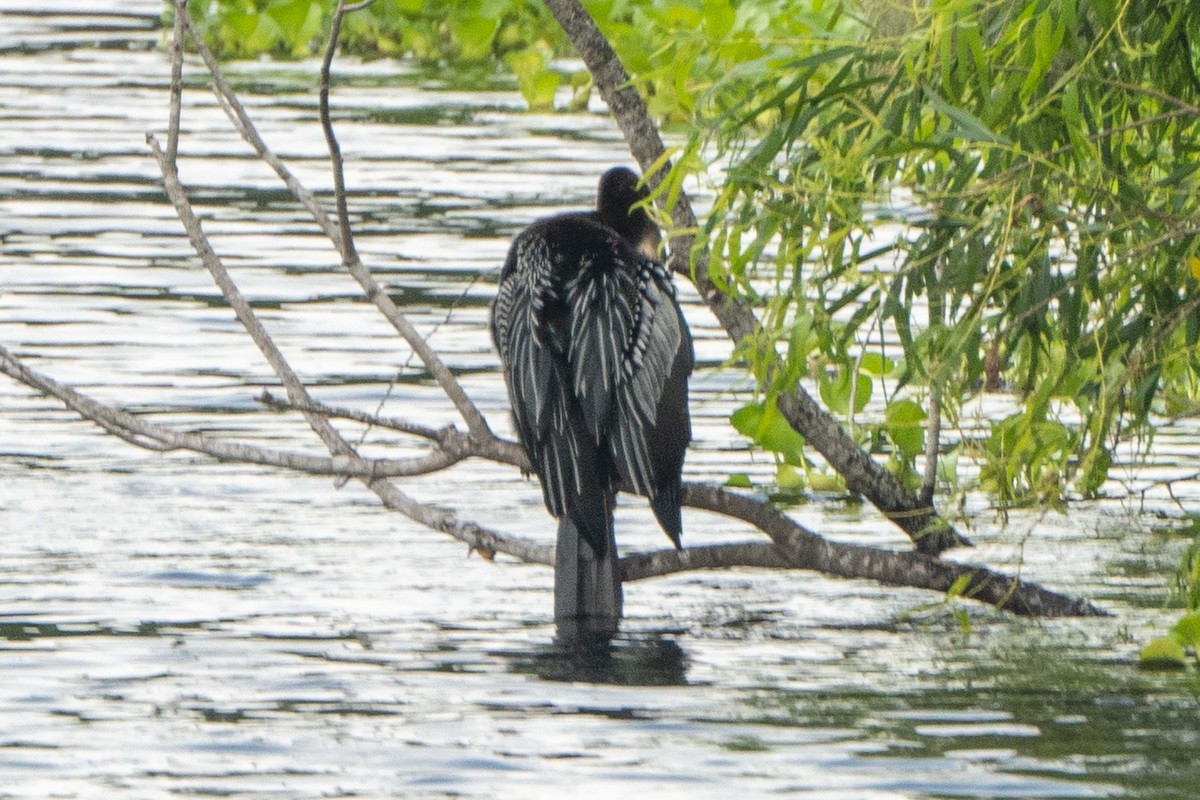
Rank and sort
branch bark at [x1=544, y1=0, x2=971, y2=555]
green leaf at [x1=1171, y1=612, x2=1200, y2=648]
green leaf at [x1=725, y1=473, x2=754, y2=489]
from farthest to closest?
green leaf at [x1=725, y1=473, x2=754, y2=489], branch bark at [x1=544, y1=0, x2=971, y2=555], green leaf at [x1=1171, y1=612, x2=1200, y2=648]

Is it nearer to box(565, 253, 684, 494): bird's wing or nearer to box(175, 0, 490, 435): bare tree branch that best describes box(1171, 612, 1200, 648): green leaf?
box(565, 253, 684, 494): bird's wing

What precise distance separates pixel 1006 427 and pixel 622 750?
143cm

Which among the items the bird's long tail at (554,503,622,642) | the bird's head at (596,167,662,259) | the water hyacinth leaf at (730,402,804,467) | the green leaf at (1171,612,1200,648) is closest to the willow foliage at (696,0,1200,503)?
the green leaf at (1171,612,1200,648)

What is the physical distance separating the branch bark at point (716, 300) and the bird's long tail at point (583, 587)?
59cm

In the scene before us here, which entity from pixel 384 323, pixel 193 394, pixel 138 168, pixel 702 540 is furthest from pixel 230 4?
pixel 702 540

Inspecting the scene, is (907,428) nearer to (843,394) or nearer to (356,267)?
(843,394)

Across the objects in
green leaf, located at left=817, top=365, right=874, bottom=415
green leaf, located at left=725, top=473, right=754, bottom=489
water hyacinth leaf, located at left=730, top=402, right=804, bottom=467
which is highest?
green leaf, located at left=817, top=365, right=874, bottom=415

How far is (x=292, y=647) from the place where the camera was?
600cm

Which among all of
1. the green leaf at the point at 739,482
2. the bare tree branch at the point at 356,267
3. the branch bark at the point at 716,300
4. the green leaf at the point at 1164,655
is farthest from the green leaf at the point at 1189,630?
the green leaf at the point at 739,482

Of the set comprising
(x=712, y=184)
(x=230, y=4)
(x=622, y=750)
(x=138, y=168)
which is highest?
(x=230, y=4)

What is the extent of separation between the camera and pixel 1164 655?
5.70m

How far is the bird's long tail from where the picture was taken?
594cm

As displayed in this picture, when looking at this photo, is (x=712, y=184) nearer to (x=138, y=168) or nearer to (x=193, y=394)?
(x=193, y=394)

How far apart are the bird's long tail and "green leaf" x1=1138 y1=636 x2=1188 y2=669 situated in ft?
4.03
